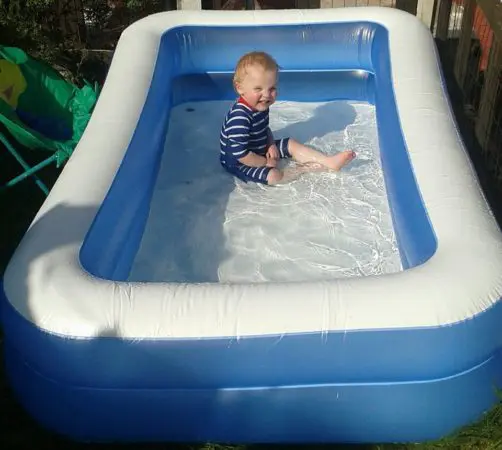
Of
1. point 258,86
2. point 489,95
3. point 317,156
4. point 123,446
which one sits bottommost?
point 123,446

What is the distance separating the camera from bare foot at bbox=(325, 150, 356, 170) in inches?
155

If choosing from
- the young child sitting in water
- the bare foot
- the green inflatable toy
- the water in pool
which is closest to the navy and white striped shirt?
the young child sitting in water

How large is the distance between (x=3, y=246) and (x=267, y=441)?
1.84 meters

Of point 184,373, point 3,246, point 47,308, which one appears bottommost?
point 3,246

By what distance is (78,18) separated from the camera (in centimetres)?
550

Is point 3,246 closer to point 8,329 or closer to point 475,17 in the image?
point 8,329

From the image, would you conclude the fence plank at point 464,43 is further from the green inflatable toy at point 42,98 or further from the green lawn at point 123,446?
the green lawn at point 123,446

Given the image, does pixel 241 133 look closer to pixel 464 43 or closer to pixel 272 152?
pixel 272 152

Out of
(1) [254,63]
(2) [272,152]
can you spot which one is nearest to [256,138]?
(2) [272,152]

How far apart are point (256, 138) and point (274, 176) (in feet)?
0.79

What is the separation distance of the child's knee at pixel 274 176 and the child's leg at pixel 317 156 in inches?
9.1

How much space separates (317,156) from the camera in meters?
4.06

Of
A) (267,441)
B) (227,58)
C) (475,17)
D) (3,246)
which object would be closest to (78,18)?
(227,58)

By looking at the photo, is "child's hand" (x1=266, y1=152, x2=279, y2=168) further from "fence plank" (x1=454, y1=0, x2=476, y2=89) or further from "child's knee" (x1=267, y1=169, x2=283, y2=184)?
"fence plank" (x1=454, y1=0, x2=476, y2=89)
